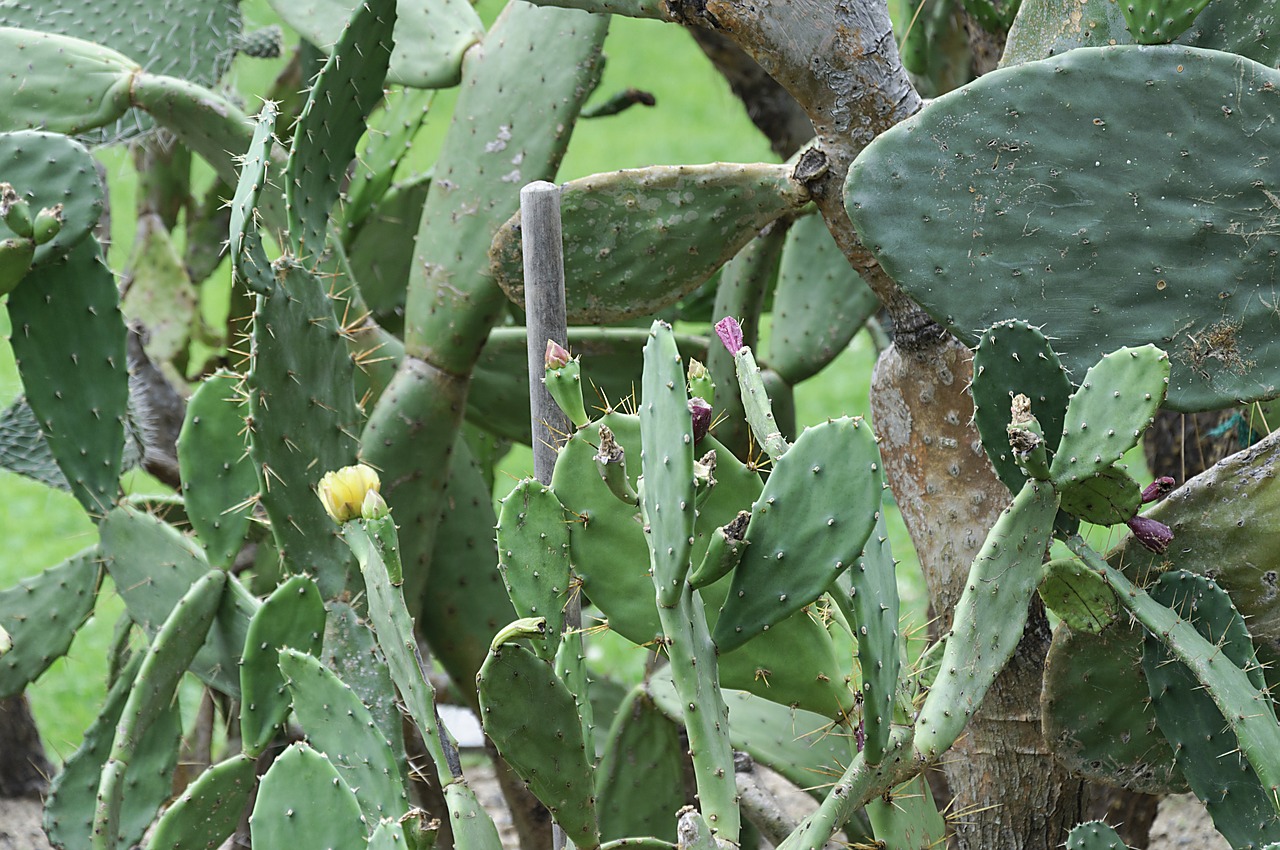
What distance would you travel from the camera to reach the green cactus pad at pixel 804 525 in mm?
892

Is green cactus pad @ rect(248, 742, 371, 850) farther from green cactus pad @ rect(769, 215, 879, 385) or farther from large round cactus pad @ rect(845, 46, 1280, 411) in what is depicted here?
green cactus pad @ rect(769, 215, 879, 385)

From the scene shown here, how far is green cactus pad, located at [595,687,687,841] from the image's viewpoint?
1.60m

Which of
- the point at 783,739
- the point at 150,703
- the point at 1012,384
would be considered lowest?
the point at 783,739

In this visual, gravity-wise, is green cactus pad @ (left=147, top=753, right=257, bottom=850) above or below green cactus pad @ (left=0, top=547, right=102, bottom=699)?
above

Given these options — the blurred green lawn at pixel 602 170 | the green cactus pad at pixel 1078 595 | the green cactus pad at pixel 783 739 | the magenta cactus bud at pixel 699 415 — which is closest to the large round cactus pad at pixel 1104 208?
the green cactus pad at pixel 1078 595

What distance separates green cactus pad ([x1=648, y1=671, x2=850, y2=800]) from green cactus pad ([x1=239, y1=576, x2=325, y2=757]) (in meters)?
0.43

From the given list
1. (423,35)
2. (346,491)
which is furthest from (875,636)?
(423,35)

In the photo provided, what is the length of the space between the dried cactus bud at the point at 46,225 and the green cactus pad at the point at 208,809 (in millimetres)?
641

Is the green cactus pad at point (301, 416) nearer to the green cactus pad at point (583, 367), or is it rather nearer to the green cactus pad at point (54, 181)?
the green cactus pad at point (54, 181)

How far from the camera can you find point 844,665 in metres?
3.20

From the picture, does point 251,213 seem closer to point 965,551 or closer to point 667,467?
point 667,467

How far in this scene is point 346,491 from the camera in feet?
3.12

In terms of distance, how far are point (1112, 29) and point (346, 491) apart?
0.93m

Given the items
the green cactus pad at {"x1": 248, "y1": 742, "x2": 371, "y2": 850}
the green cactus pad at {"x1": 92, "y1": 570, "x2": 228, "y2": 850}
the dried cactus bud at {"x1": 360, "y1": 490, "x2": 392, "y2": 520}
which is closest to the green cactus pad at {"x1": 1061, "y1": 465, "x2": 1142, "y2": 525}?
the dried cactus bud at {"x1": 360, "y1": 490, "x2": 392, "y2": 520}
